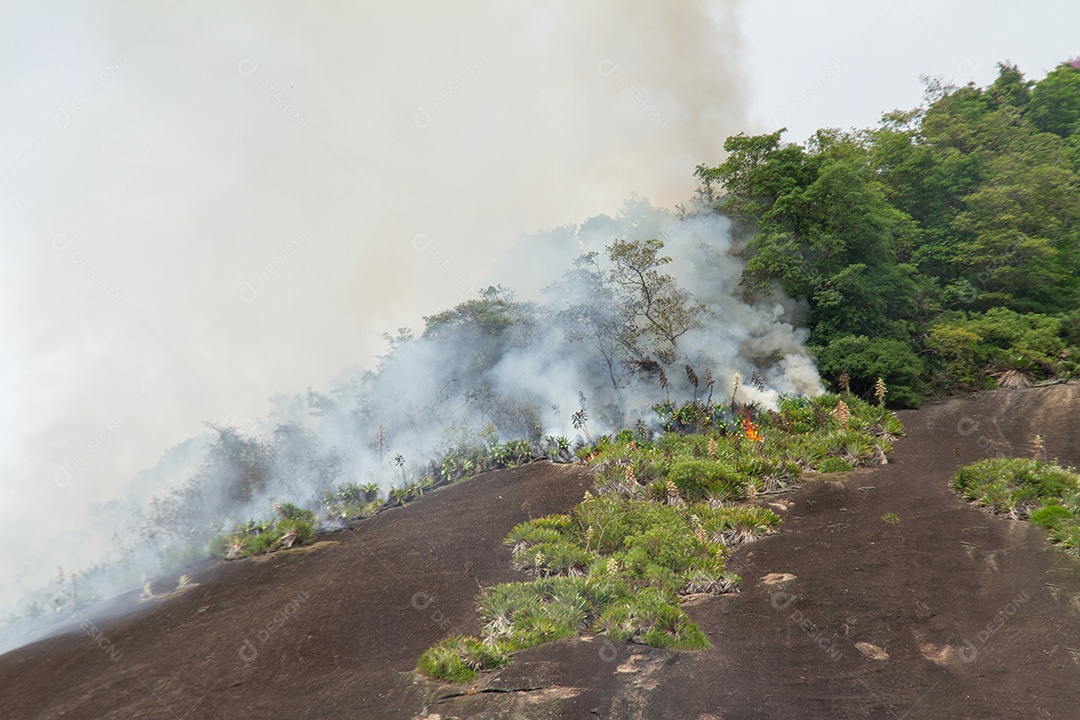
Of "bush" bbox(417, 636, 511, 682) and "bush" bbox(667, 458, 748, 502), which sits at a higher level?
"bush" bbox(417, 636, 511, 682)

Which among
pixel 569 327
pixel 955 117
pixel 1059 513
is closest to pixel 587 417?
pixel 569 327

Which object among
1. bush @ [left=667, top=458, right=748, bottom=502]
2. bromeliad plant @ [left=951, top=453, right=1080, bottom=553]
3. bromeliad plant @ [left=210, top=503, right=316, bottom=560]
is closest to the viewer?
bromeliad plant @ [left=951, top=453, right=1080, bottom=553]

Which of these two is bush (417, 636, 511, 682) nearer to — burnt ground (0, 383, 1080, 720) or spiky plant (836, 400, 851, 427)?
burnt ground (0, 383, 1080, 720)

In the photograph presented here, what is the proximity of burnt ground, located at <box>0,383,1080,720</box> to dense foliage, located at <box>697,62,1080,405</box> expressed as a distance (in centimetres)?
640

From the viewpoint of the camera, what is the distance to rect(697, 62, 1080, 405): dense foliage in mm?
20141

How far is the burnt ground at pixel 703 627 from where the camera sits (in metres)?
6.85

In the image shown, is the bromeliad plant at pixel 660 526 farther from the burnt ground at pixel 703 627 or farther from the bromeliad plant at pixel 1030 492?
the bromeliad plant at pixel 1030 492

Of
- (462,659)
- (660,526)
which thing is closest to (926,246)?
(660,526)

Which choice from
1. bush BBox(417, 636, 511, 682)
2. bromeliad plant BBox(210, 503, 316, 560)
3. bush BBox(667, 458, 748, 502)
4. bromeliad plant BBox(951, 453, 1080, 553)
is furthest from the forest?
bush BBox(417, 636, 511, 682)

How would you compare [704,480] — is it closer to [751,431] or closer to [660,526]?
[660,526]

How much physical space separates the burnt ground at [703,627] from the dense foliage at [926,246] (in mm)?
6402

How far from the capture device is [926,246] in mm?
23609

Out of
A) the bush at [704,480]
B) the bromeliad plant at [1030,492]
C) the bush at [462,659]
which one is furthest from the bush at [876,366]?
the bush at [462,659]

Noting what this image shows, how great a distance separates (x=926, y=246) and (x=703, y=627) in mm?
21702
